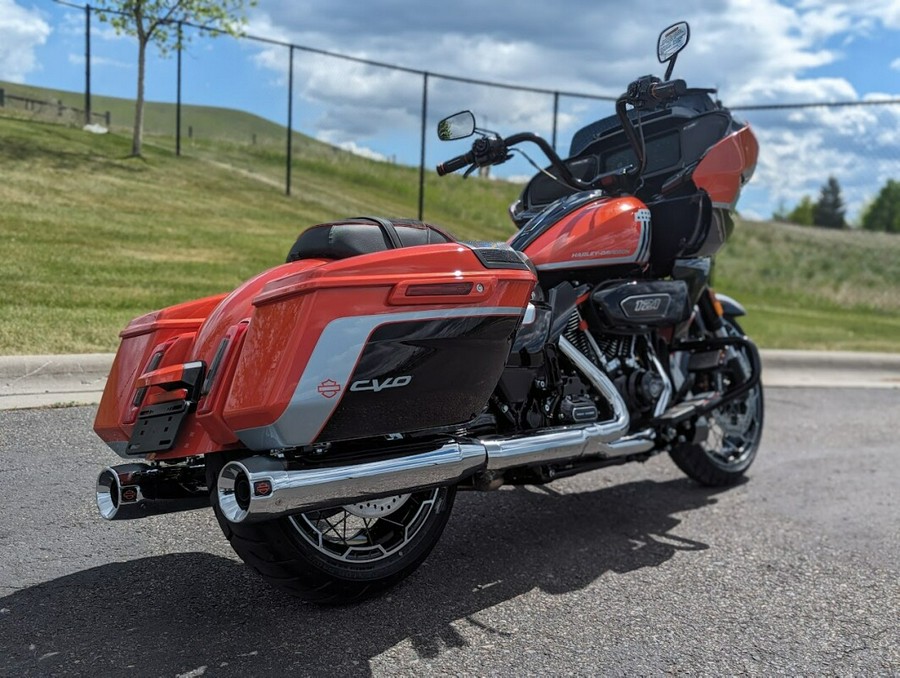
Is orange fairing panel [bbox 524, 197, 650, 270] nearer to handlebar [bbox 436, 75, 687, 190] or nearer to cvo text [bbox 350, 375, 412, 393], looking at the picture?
handlebar [bbox 436, 75, 687, 190]

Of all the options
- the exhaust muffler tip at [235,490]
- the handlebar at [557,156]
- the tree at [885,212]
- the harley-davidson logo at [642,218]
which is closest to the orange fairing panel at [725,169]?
the handlebar at [557,156]

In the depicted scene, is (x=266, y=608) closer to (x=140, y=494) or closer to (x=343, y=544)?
(x=343, y=544)

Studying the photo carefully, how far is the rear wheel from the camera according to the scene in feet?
14.8

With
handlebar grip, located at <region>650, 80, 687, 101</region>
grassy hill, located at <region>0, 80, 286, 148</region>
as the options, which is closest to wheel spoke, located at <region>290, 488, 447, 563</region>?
handlebar grip, located at <region>650, 80, 687, 101</region>

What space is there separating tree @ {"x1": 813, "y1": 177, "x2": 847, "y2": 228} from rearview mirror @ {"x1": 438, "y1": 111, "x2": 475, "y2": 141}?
9748cm

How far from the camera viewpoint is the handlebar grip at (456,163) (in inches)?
152

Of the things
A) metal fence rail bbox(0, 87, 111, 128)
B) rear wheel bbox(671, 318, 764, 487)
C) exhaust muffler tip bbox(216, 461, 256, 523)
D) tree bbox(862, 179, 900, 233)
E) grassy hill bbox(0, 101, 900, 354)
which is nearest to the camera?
exhaust muffler tip bbox(216, 461, 256, 523)

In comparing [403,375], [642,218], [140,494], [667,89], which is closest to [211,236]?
[642,218]

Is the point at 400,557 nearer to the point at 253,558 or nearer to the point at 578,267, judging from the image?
the point at 253,558

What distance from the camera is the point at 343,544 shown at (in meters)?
2.82

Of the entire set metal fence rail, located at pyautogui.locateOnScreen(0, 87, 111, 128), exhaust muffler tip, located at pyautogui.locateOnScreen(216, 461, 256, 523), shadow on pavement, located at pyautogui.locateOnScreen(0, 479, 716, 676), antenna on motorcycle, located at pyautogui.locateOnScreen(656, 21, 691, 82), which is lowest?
shadow on pavement, located at pyautogui.locateOnScreen(0, 479, 716, 676)

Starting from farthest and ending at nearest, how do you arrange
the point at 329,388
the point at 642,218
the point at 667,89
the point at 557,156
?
the point at 557,156, the point at 642,218, the point at 667,89, the point at 329,388

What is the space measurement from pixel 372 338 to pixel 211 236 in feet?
34.7

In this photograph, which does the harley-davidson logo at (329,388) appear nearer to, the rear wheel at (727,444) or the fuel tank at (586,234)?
the fuel tank at (586,234)
